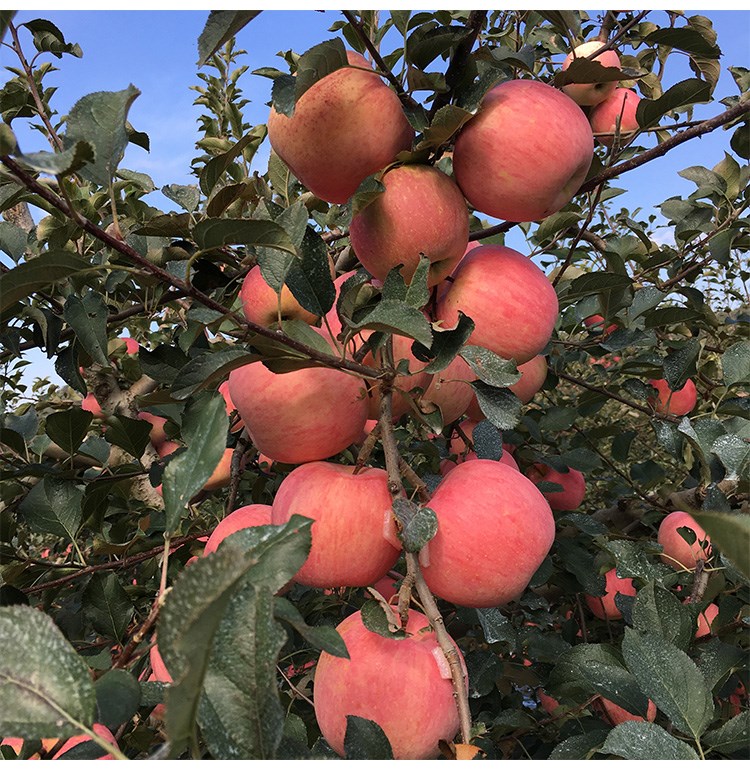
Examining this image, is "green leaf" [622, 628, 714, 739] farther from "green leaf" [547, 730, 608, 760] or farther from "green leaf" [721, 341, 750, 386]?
"green leaf" [721, 341, 750, 386]

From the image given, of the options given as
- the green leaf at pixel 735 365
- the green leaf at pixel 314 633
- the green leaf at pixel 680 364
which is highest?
the green leaf at pixel 314 633

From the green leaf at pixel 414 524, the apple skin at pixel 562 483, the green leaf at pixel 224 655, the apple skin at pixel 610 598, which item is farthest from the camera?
the apple skin at pixel 562 483

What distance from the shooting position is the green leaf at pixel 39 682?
34cm

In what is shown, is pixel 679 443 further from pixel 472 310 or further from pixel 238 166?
pixel 238 166

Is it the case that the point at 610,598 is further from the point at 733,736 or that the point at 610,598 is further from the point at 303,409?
the point at 303,409

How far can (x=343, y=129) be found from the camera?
2.50 ft

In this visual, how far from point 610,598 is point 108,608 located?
3.18 ft

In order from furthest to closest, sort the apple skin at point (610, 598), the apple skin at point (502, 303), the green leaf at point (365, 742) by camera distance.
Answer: the apple skin at point (610, 598) → the apple skin at point (502, 303) → the green leaf at point (365, 742)

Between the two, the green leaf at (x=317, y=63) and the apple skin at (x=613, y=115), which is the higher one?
the green leaf at (x=317, y=63)

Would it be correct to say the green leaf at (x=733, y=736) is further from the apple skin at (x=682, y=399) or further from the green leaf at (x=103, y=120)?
the apple skin at (x=682, y=399)

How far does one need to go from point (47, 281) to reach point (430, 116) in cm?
47

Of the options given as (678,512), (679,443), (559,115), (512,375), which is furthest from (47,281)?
(678,512)

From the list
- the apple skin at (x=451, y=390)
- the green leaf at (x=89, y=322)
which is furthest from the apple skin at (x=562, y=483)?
the green leaf at (x=89, y=322)

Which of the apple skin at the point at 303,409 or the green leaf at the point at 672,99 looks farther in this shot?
the green leaf at the point at 672,99
